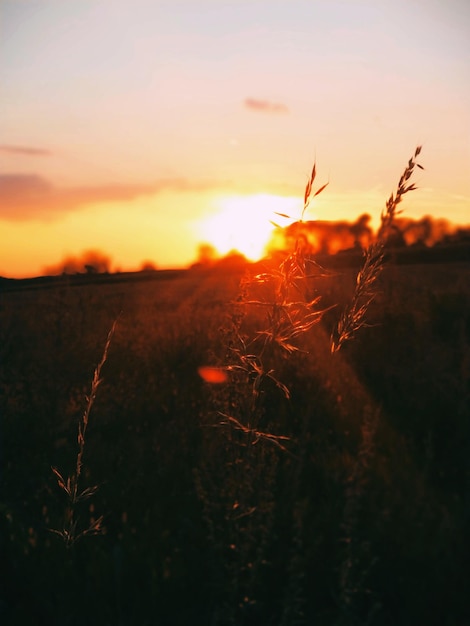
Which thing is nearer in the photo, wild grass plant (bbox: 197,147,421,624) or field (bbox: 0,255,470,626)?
wild grass plant (bbox: 197,147,421,624)

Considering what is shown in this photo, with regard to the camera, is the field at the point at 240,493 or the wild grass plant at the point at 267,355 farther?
the field at the point at 240,493

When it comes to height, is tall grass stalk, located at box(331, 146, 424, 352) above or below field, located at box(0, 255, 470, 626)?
above

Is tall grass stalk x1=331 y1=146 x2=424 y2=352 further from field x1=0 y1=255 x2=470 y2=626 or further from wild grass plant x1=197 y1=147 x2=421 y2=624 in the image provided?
field x1=0 y1=255 x2=470 y2=626

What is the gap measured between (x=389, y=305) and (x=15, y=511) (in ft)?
22.5

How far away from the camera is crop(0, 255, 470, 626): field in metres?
2.61

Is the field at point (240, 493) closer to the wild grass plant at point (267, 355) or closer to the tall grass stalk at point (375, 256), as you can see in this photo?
the wild grass plant at point (267, 355)

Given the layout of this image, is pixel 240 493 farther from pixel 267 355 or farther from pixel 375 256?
pixel 375 256

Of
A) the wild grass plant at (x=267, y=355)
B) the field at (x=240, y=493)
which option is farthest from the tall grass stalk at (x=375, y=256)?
the field at (x=240, y=493)

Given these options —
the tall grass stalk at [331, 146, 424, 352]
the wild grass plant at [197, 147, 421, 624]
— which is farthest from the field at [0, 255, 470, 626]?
the tall grass stalk at [331, 146, 424, 352]

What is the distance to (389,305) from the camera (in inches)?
371

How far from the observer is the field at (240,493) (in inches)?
103

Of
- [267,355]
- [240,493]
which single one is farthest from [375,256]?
[240,493]

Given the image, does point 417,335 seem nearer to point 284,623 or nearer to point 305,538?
point 305,538

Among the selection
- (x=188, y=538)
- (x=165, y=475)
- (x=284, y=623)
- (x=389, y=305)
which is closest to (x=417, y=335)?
(x=389, y=305)
